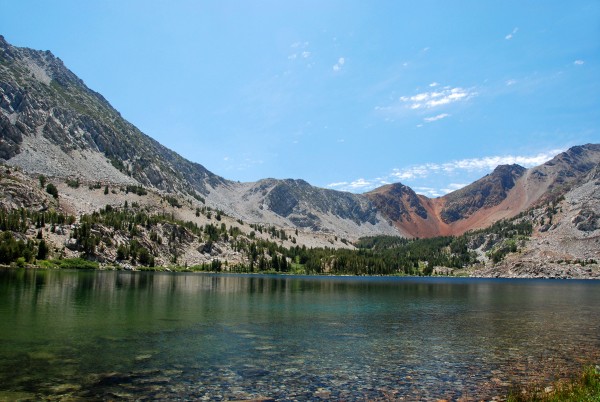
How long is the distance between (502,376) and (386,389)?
8.53 metres

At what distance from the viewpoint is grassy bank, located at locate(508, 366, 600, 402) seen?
17.9 m

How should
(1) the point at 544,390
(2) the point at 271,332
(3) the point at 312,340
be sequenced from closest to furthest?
(1) the point at 544,390
(3) the point at 312,340
(2) the point at 271,332

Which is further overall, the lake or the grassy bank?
the lake

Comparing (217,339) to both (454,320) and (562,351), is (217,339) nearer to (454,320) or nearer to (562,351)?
(562,351)

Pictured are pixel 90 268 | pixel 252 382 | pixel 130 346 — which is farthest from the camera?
pixel 90 268

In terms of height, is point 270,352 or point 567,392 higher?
point 567,392

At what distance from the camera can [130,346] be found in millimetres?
31969

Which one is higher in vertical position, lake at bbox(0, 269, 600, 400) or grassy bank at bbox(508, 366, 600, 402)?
grassy bank at bbox(508, 366, 600, 402)

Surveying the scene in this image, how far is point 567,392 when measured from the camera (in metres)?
19.7

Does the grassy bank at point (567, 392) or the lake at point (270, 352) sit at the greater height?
the grassy bank at point (567, 392)

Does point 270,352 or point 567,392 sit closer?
point 567,392

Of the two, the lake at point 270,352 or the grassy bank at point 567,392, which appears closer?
the grassy bank at point 567,392

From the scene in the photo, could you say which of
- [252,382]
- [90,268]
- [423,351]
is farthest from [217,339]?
[90,268]

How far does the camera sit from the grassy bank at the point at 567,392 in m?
17.9
